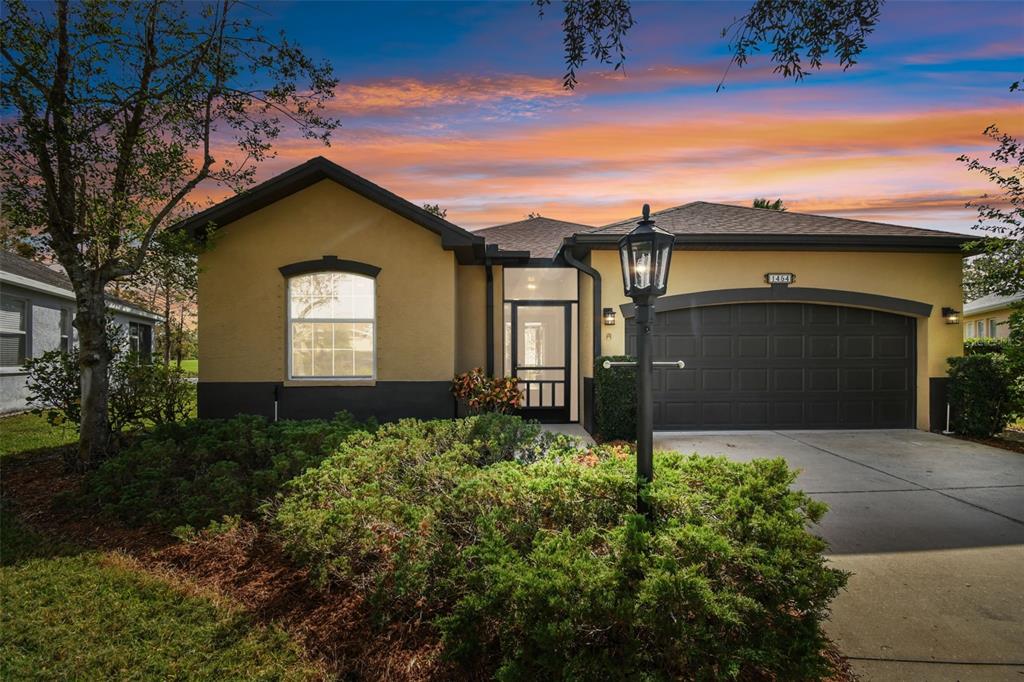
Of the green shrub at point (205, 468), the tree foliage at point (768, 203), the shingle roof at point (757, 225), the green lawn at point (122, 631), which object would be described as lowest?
the green lawn at point (122, 631)

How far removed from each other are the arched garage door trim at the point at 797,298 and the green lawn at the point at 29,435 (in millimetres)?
9333

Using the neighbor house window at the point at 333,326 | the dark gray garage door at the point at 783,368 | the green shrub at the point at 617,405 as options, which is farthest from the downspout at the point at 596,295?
the neighbor house window at the point at 333,326

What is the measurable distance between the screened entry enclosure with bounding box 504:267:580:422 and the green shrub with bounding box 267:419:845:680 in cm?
611

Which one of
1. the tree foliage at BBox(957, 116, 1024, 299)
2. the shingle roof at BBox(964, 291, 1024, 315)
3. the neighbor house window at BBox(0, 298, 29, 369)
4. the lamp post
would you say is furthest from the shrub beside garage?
the neighbor house window at BBox(0, 298, 29, 369)

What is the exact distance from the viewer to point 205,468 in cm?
532

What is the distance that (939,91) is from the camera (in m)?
6.48

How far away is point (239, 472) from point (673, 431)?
6.79 meters

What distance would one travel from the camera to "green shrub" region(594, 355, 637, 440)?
8.38 meters

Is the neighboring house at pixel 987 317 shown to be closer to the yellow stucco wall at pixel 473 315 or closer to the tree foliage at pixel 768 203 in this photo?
the tree foliage at pixel 768 203

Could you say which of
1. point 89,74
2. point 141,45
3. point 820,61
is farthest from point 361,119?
point 820,61

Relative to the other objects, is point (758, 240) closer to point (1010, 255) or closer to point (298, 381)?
point (1010, 255)

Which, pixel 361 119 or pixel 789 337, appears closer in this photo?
pixel 361 119

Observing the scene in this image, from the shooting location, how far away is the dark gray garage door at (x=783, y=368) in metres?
9.43

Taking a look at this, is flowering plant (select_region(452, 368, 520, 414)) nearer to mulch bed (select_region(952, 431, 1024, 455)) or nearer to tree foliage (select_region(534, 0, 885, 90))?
tree foliage (select_region(534, 0, 885, 90))
